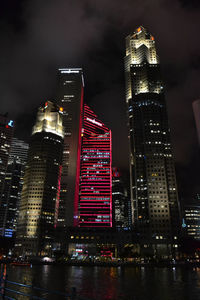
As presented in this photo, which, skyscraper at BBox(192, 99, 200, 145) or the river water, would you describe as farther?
the river water

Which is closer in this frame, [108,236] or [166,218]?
[166,218]

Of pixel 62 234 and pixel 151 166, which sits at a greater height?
pixel 151 166

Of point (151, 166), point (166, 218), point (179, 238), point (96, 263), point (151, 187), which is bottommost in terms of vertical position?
point (96, 263)

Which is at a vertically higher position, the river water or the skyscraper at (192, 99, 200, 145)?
the skyscraper at (192, 99, 200, 145)

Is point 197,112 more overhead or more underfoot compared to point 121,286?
more overhead

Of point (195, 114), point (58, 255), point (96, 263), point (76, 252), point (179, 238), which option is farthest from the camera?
point (76, 252)

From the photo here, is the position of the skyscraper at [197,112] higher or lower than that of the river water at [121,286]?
higher

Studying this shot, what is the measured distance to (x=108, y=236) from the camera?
19325 centimetres

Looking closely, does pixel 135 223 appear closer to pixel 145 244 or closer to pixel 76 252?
pixel 145 244

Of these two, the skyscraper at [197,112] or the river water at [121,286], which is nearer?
the skyscraper at [197,112]

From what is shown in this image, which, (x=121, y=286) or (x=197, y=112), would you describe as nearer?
(x=197, y=112)

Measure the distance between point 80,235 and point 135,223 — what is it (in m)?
47.5

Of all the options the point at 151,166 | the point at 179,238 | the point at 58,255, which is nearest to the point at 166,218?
the point at 179,238

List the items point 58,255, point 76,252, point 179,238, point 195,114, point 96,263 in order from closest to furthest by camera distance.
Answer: point 195,114, point 96,263, point 58,255, point 179,238, point 76,252
